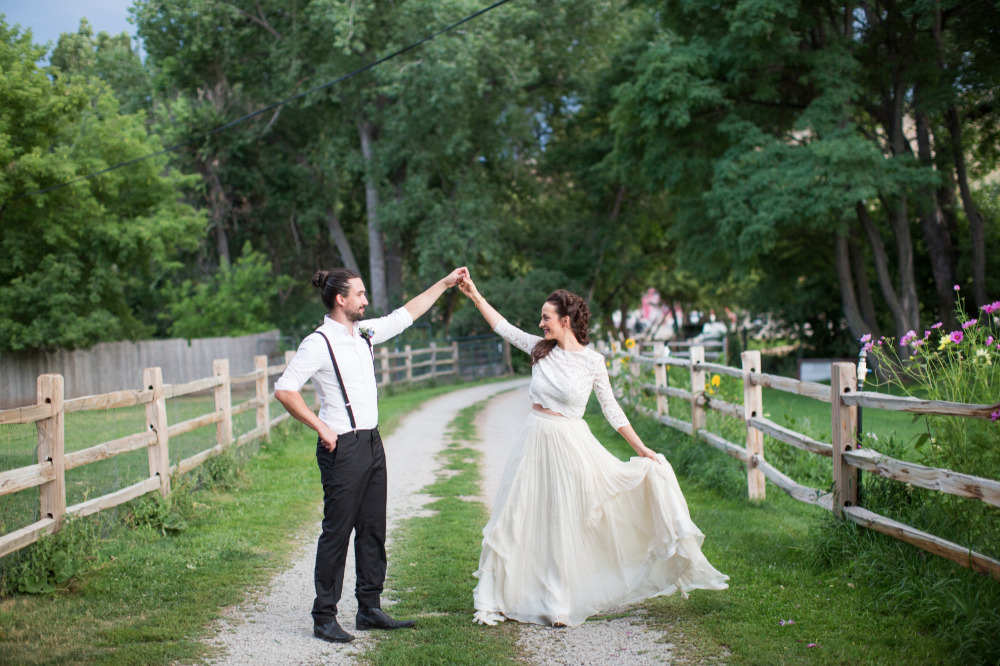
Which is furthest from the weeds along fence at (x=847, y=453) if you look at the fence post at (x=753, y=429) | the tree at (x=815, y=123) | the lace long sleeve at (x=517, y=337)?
the tree at (x=815, y=123)

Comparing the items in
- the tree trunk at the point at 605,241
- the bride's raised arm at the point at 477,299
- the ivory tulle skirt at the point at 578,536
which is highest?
the tree trunk at the point at 605,241

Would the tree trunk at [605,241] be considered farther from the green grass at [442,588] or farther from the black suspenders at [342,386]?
the black suspenders at [342,386]

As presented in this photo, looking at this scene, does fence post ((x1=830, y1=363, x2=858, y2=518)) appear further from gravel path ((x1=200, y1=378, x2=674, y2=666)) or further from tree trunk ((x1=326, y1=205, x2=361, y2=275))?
tree trunk ((x1=326, y1=205, x2=361, y2=275))

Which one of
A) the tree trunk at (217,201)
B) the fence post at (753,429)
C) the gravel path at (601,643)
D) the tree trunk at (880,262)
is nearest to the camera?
the gravel path at (601,643)

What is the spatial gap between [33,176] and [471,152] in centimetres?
A: 1519

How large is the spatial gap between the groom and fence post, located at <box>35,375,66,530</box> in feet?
6.78

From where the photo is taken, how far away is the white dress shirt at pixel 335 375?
451cm

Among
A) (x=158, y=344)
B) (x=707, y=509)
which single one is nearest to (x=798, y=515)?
(x=707, y=509)

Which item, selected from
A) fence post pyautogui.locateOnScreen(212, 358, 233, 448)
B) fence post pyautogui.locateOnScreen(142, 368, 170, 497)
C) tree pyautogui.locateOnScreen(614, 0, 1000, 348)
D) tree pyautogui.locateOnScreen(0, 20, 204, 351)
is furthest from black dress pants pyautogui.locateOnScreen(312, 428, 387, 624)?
tree pyautogui.locateOnScreen(0, 20, 204, 351)

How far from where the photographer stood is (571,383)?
497cm

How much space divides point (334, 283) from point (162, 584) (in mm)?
2383

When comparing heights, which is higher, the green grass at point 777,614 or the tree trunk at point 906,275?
the tree trunk at point 906,275

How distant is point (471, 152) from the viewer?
31453 mm

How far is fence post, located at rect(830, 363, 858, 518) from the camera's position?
5723 millimetres
